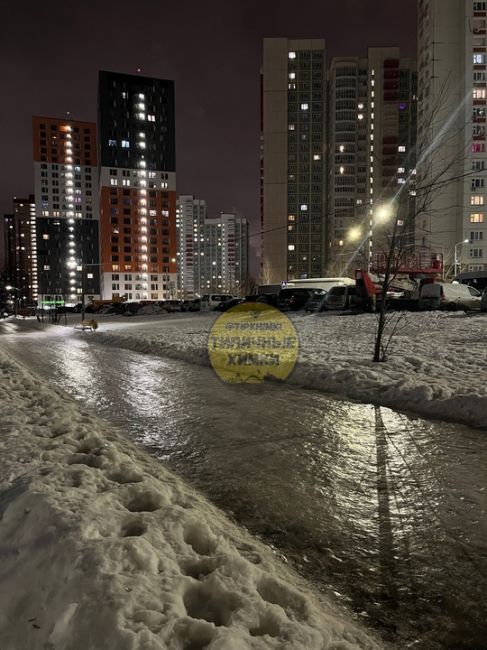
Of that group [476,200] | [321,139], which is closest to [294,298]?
[476,200]

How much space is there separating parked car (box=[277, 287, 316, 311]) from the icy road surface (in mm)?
21544

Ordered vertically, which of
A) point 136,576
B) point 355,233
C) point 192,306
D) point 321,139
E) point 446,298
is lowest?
point 136,576

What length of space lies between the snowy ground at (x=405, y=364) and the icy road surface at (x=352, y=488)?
0.75 metres

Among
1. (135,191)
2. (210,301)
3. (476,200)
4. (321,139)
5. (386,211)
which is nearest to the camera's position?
(386,211)

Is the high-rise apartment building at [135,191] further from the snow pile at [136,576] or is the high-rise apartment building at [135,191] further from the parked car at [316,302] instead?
the snow pile at [136,576]

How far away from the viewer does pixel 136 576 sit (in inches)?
93.0

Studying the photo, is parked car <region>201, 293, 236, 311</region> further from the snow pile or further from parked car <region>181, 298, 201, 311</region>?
the snow pile

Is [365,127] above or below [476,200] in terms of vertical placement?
above

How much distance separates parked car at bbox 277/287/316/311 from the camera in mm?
29630

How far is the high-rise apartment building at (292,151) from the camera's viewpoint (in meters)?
119

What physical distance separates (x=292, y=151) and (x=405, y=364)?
406ft

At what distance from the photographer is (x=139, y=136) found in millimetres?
127625

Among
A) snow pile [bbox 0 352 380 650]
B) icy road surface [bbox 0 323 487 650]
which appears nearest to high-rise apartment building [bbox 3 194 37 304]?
icy road surface [bbox 0 323 487 650]

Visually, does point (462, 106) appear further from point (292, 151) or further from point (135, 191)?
point (135, 191)
